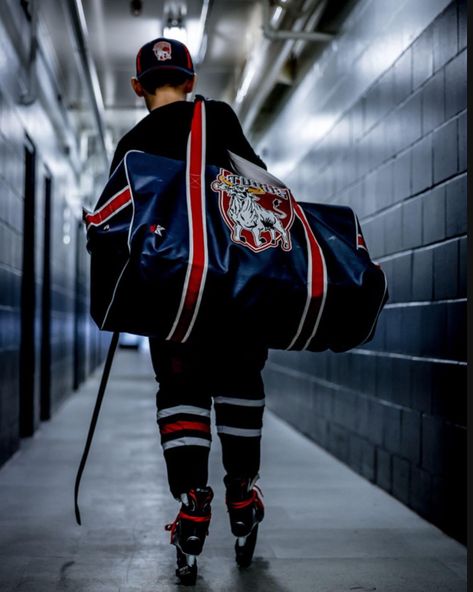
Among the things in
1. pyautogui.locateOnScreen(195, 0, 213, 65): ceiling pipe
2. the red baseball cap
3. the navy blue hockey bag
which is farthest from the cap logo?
pyautogui.locateOnScreen(195, 0, 213, 65): ceiling pipe

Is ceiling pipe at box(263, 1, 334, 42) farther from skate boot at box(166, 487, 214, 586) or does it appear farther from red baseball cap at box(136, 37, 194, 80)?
skate boot at box(166, 487, 214, 586)

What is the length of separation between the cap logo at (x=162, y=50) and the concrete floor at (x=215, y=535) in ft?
4.21

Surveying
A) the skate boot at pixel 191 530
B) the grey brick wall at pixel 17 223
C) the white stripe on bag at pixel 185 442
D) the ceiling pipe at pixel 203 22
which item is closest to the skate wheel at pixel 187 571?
the skate boot at pixel 191 530

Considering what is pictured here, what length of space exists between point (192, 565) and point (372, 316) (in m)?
0.72

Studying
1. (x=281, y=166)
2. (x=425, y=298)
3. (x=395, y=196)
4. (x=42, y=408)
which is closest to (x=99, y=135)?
(x=281, y=166)

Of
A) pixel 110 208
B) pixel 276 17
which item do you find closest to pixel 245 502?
pixel 110 208

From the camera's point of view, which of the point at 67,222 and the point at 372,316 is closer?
the point at 372,316

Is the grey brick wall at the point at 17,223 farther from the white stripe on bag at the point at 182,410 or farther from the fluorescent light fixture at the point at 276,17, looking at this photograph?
the white stripe on bag at the point at 182,410

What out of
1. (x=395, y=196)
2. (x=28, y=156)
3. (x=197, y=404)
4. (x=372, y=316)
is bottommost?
(x=197, y=404)

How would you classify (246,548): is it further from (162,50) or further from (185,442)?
(162,50)

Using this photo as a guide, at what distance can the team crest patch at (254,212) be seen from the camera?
1.57 metres

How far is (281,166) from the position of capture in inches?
216

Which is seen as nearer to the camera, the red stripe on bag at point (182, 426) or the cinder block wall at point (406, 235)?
the red stripe on bag at point (182, 426)

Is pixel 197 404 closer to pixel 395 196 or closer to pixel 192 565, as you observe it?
pixel 192 565
